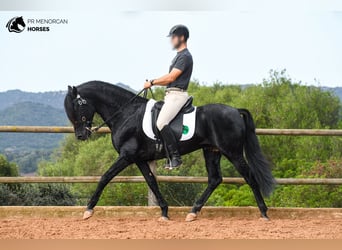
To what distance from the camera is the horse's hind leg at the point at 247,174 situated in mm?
6387

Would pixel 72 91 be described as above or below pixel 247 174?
above

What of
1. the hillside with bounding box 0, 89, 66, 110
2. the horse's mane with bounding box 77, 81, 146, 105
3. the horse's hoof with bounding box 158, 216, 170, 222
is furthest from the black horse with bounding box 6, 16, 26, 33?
the hillside with bounding box 0, 89, 66, 110

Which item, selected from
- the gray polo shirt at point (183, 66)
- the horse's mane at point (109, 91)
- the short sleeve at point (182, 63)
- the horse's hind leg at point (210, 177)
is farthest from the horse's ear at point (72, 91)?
the horse's hind leg at point (210, 177)

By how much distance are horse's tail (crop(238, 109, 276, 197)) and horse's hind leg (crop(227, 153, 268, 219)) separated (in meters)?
0.06

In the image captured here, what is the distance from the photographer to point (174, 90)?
20.6 ft

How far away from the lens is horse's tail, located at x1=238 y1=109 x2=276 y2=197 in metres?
6.45

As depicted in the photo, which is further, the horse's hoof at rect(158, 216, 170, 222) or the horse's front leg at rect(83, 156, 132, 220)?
Result: the horse's hoof at rect(158, 216, 170, 222)

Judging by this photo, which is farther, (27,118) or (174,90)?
(27,118)

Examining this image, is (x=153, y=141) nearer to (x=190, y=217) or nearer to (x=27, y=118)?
(x=190, y=217)

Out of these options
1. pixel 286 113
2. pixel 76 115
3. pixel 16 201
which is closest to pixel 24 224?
pixel 76 115

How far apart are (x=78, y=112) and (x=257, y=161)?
2226mm

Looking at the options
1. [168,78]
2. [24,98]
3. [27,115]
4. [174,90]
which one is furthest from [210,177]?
[27,115]

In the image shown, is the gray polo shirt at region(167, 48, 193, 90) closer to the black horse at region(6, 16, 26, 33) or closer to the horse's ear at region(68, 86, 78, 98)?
the horse's ear at region(68, 86, 78, 98)

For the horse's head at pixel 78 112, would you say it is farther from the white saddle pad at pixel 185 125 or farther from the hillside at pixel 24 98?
the hillside at pixel 24 98
